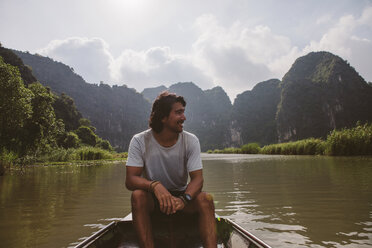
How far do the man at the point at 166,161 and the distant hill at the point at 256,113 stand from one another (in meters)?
124

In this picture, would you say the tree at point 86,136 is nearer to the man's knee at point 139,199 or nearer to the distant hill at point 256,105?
the distant hill at point 256,105

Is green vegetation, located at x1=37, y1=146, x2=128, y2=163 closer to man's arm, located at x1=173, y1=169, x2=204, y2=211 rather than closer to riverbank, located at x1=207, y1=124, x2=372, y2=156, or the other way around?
riverbank, located at x1=207, y1=124, x2=372, y2=156

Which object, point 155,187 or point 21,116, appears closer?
point 155,187

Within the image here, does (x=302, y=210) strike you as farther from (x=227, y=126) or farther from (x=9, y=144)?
(x=227, y=126)

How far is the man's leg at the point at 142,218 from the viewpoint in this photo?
76.0 inches

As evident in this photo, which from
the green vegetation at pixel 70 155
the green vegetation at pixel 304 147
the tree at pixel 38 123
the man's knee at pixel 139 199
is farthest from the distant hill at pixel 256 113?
the man's knee at pixel 139 199

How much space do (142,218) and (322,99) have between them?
9935cm

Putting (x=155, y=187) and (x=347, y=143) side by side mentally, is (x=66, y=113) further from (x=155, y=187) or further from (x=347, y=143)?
(x=155, y=187)

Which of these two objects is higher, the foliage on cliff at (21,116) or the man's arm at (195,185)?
the foliage on cliff at (21,116)

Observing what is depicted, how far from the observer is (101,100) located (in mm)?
129625

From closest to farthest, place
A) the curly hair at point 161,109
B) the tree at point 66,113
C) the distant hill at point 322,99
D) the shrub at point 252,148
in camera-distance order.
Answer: the curly hair at point 161,109, the shrub at point 252,148, the tree at point 66,113, the distant hill at point 322,99

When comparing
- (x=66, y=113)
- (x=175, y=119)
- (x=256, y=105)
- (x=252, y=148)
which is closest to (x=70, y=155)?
(x=175, y=119)

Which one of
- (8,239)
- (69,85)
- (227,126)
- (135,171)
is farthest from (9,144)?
(227,126)

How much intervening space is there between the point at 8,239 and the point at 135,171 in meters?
1.95
